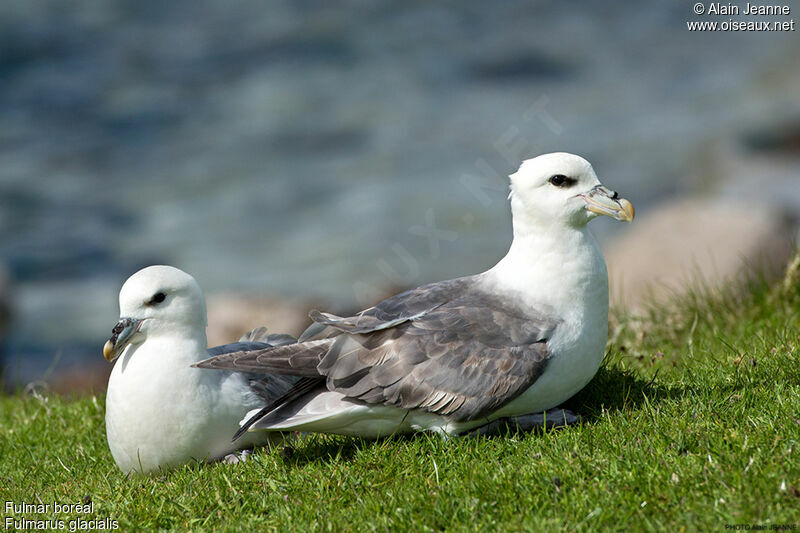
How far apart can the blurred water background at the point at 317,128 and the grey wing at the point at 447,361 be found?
8278 mm

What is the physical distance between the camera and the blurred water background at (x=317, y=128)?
14445 millimetres

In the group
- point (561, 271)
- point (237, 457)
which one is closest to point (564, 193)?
point (561, 271)

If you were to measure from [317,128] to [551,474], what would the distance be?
591 inches

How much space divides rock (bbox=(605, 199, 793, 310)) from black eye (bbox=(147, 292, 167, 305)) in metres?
5.09

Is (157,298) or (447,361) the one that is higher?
(157,298)

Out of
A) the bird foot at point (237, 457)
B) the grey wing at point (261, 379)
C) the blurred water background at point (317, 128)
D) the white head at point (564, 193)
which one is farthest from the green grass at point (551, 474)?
the blurred water background at point (317, 128)

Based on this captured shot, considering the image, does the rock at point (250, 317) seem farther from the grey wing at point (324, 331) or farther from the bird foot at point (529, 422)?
the bird foot at point (529, 422)

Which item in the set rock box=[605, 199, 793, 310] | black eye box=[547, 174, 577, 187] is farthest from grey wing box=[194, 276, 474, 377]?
rock box=[605, 199, 793, 310]

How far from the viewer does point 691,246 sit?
953 centimetres

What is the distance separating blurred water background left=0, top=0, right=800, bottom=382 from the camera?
1445 cm

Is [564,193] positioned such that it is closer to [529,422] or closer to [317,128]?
[529,422]

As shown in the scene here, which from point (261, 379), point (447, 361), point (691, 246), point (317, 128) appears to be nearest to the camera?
point (447, 361)

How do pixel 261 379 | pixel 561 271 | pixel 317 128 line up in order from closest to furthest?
pixel 561 271, pixel 261 379, pixel 317 128

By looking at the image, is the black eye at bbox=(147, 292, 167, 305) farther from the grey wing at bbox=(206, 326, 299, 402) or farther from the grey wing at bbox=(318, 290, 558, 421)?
the grey wing at bbox=(318, 290, 558, 421)
